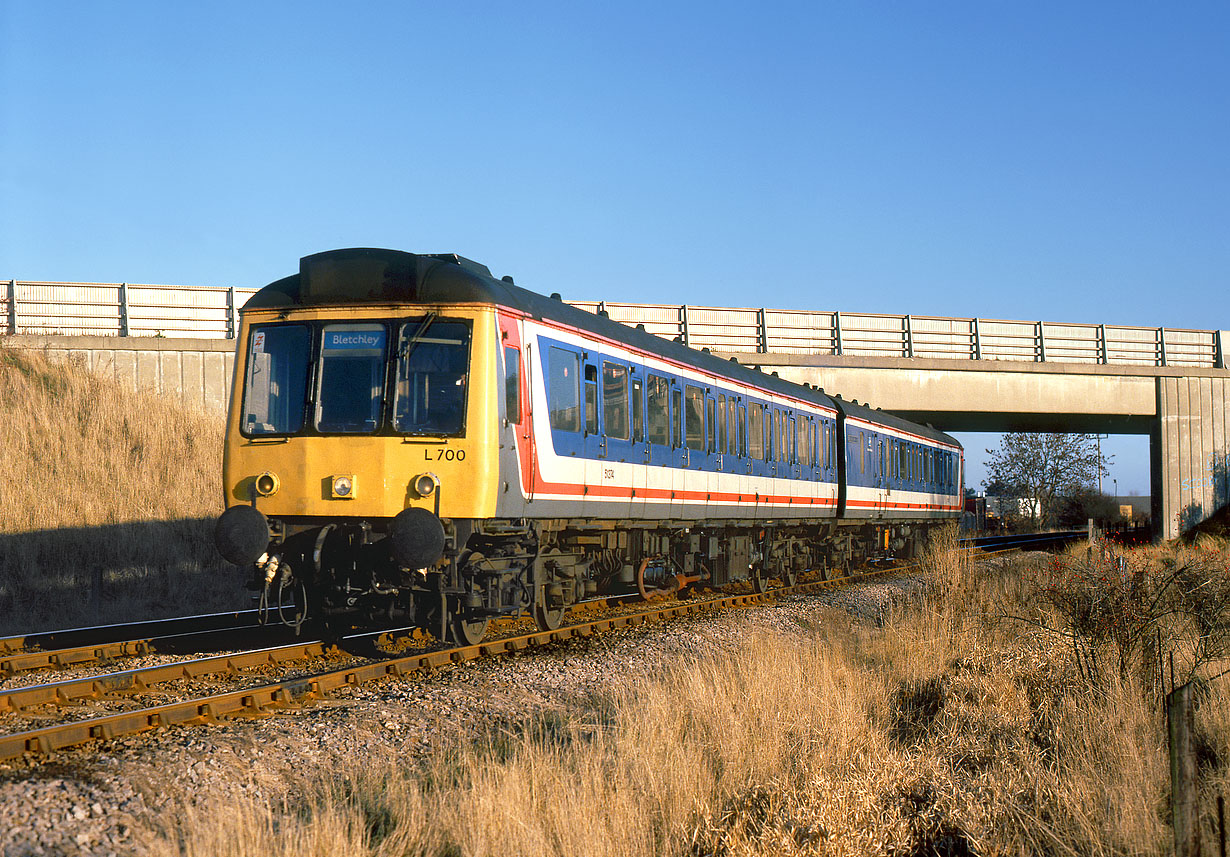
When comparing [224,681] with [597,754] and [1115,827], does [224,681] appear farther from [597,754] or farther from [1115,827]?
[1115,827]

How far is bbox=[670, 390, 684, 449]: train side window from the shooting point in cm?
1463

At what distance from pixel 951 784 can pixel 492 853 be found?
108 inches

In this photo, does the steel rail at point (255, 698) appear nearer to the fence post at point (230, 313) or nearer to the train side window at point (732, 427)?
the train side window at point (732, 427)

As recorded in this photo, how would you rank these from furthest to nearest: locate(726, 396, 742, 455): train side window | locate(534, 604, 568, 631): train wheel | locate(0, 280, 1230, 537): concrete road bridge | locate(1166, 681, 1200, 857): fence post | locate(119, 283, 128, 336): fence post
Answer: locate(0, 280, 1230, 537): concrete road bridge → locate(119, 283, 128, 336): fence post → locate(726, 396, 742, 455): train side window → locate(534, 604, 568, 631): train wheel → locate(1166, 681, 1200, 857): fence post

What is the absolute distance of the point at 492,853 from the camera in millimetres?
5141

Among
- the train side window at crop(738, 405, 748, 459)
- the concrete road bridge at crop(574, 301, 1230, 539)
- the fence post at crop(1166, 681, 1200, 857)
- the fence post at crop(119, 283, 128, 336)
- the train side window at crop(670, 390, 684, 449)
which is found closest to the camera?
the fence post at crop(1166, 681, 1200, 857)

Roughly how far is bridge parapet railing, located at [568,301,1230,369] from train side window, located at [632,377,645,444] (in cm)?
1272

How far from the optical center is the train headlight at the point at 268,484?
1030 cm

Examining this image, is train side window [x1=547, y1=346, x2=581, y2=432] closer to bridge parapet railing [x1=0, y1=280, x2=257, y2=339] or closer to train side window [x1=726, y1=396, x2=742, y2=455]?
train side window [x1=726, y1=396, x2=742, y2=455]

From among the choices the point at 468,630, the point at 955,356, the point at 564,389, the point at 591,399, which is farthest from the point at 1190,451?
the point at 468,630

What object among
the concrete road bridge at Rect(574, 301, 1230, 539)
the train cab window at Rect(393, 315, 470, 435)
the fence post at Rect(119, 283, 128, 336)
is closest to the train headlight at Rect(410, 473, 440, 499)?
the train cab window at Rect(393, 315, 470, 435)

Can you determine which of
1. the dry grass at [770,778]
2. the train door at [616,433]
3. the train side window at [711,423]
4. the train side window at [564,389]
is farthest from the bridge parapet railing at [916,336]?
the dry grass at [770,778]

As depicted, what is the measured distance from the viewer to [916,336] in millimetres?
30219

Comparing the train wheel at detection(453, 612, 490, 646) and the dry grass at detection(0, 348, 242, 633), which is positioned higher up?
the dry grass at detection(0, 348, 242, 633)
